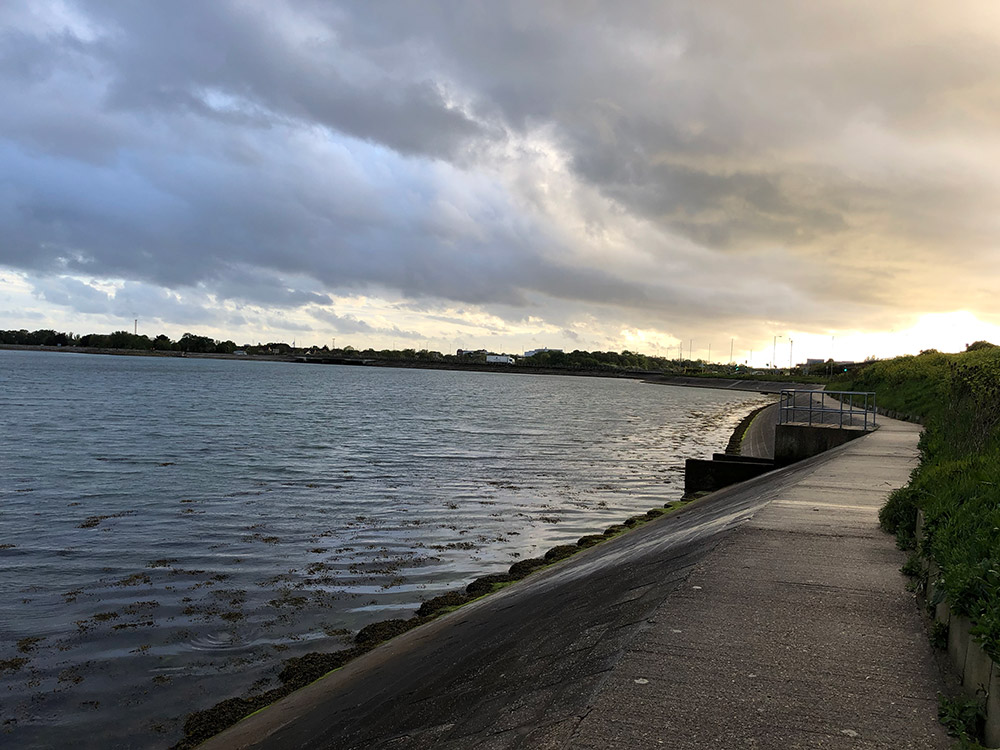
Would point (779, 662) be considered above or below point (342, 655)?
above

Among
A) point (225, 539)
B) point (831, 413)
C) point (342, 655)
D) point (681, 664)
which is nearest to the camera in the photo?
point (681, 664)

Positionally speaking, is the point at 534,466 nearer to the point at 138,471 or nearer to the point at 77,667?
the point at 138,471

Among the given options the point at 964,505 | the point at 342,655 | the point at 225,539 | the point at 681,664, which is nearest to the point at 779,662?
the point at 681,664

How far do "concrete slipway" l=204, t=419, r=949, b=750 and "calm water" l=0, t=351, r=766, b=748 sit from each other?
2052 mm

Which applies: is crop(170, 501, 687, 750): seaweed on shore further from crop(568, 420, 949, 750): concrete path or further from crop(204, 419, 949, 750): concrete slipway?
crop(568, 420, 949, 750): concrete path

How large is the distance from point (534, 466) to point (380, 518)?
11533mm

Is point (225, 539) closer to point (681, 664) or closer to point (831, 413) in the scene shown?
point (681, 664)

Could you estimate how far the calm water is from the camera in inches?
346

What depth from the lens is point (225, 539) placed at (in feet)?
50.6

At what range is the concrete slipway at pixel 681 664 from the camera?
12.9ft

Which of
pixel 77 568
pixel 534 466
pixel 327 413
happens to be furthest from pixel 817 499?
pixel 327 413

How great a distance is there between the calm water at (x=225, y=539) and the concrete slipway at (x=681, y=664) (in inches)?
80.8

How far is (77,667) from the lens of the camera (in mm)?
9008

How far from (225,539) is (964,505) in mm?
13884
